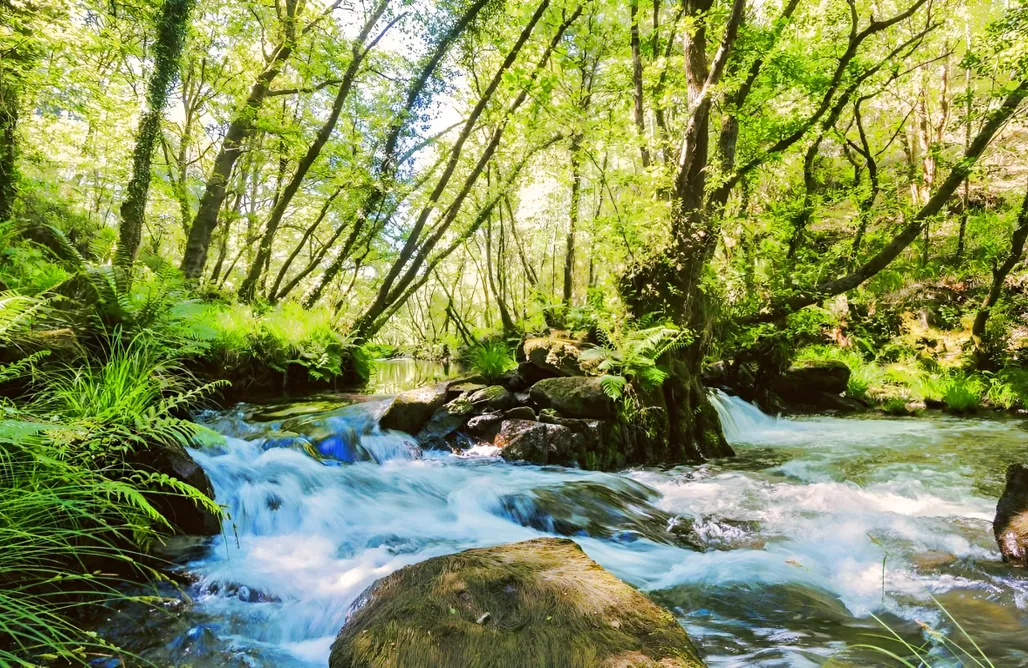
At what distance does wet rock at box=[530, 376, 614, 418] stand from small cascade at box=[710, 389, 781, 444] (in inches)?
129

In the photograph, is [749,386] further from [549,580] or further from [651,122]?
[549,580]

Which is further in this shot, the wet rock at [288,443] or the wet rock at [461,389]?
the wet rock at [461,389]

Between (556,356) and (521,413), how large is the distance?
1.31m

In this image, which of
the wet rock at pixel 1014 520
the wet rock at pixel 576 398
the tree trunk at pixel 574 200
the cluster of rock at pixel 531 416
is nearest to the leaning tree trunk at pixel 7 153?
the cluster of rock at pixel 531 416

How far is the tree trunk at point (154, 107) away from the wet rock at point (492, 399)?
16.9ft

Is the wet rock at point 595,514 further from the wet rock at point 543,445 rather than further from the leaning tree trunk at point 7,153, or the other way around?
the leaning tree trunk at point 7,153

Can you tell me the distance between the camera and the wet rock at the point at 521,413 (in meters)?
7.41

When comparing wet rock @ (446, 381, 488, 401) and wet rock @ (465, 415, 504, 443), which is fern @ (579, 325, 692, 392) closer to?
wet rock @ (465, 415, 504, 443)

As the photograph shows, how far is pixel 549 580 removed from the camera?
2.67 metres

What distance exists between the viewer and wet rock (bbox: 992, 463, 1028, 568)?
3924 mm

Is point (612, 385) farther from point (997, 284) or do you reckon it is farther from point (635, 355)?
point (997, 284)

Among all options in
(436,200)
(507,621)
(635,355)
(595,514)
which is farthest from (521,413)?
(436,200)

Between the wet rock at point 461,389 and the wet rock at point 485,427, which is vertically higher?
the wet rock at point 461,389

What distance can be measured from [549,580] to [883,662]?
6.00 feet
